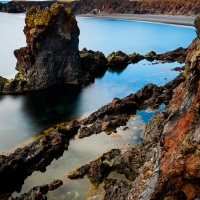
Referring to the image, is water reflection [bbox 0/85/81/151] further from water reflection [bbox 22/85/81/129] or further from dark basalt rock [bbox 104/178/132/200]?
dark basalt rock [bbox 104/178/132/200]

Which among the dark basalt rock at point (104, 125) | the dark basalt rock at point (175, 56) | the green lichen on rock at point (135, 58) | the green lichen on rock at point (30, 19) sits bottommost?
the dark basalt rock at point (104, 125)

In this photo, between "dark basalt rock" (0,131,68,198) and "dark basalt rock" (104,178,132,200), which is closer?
"dark basalt rock" (104,178,132,200)

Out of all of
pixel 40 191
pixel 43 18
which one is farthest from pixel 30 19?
pixel 40 191

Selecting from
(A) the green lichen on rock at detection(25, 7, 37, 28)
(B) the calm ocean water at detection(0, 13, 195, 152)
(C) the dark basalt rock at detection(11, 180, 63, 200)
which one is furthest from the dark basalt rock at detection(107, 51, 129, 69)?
(C) the dark basalt rock at detection(11, 180, 63, 200)

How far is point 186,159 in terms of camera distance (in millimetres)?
17844

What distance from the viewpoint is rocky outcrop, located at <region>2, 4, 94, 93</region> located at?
6925cm

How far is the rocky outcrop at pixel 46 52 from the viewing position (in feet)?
227

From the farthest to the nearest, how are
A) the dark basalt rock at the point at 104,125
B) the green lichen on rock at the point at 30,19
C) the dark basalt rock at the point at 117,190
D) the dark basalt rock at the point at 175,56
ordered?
1. the dark basalt rock at the point at 175,56
2. the green lichen on rock at the point at 30,19
3. the dark basalt rock at the point at 104,125
4. the dark basalt rock at the point at 117,190

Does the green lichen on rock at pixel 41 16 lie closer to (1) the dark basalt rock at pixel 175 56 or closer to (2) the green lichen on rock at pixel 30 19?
(2) the green lichen on rock at pixel 30 19

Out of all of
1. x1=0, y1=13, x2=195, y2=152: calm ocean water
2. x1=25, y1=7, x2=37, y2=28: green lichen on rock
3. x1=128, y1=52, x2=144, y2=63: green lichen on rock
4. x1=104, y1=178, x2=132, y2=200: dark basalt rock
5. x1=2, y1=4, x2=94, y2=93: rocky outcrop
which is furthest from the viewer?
x1=128, y1=52, x2=144, y2=63: green lichen on rock

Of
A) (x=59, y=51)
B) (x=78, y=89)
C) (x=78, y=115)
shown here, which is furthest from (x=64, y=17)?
(x=78, y=115)

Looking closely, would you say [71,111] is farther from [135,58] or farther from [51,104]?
[135,58]

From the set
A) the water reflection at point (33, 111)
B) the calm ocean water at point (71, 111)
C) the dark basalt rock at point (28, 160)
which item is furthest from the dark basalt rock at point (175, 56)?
the dark basalt rock at point (28, 160)

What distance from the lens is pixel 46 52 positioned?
7025 cm
